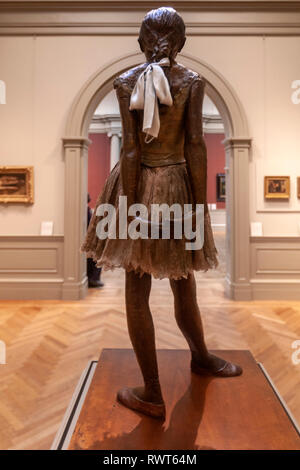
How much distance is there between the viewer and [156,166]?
1.67 m

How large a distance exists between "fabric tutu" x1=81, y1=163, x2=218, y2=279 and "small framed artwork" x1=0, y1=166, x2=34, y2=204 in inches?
162

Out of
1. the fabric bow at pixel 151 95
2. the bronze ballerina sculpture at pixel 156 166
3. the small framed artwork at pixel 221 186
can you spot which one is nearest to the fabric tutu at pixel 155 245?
the bronze ballerina sculpture at pixel 156 166

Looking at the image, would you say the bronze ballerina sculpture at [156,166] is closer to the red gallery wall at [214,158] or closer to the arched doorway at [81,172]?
the arched doorway at [81,172]

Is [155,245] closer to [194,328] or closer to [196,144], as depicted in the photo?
Result: [196,144]

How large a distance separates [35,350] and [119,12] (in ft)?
17.4

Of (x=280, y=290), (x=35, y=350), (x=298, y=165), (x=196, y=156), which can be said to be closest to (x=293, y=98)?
(x=298, y=165)

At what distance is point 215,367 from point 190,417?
1.58 ft

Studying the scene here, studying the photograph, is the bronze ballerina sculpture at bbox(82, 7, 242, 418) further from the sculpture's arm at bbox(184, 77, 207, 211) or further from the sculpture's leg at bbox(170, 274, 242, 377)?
the sculpture's leg at bbox(170, 274, 242, 377)

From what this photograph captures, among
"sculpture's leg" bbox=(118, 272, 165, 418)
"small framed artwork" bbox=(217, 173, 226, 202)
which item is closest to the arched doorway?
"sculpture's leg" bbox=(118, 272, 165, 418)

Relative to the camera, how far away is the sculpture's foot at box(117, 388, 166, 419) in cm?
162

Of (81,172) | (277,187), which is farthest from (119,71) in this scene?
(277,187)

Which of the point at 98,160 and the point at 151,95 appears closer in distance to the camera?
the point at 151,95

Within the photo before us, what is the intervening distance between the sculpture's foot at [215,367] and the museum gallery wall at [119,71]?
356 centimetres
